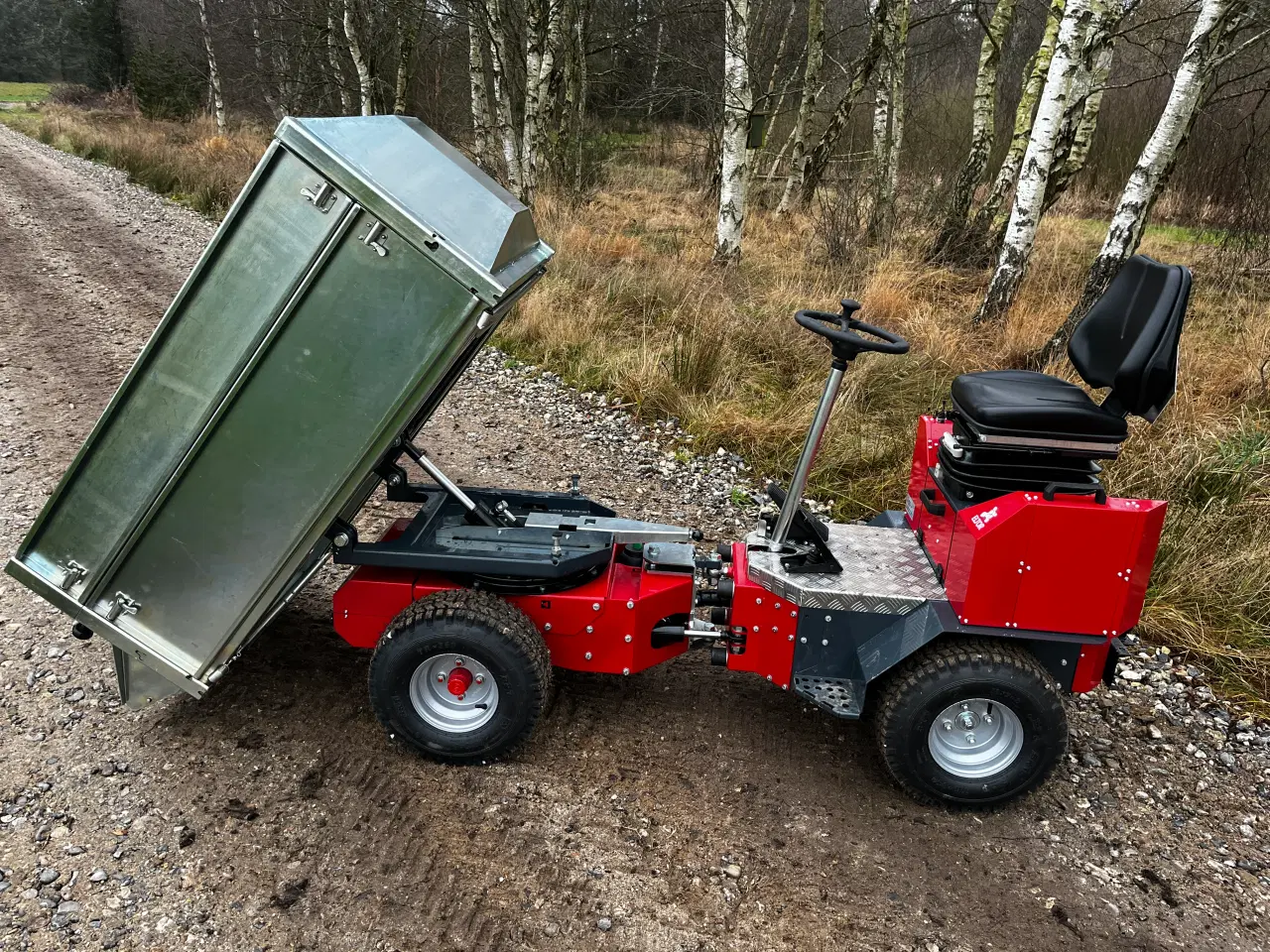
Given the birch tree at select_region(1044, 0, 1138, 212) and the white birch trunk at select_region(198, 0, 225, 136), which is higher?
the birch tree at select_region(1044, 0, 1138, 212)

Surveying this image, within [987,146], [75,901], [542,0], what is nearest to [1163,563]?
[75,901]

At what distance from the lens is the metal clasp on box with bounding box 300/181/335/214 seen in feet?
8.54

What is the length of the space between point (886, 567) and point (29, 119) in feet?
113

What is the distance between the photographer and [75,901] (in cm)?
258

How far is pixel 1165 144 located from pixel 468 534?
234 inches

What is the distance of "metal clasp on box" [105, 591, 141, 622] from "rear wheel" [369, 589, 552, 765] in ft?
2.65

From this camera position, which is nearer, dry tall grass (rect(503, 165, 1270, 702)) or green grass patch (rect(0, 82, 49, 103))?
dry tall grass (rect(503, 165, 1270, 702))

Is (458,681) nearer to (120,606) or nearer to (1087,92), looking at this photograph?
(120,606)

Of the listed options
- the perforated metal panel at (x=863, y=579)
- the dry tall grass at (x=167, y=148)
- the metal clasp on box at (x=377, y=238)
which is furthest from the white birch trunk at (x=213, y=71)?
the perforated metal panel at (x=863, y=579)

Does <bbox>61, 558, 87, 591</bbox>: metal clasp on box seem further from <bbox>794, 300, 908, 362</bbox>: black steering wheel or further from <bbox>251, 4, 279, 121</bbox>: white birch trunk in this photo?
<bbox>251, 4, 279, 121</bbox>: white birch trunk

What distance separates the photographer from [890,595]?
3.12 metres

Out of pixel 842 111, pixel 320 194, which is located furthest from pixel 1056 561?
pixel 842 111

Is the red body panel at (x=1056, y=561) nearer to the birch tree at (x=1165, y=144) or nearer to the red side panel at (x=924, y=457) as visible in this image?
the red side panel at (x=924, y=457)

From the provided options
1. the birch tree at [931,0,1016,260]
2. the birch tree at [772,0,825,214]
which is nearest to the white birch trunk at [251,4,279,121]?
the birch tree at [772,0,825,214]
